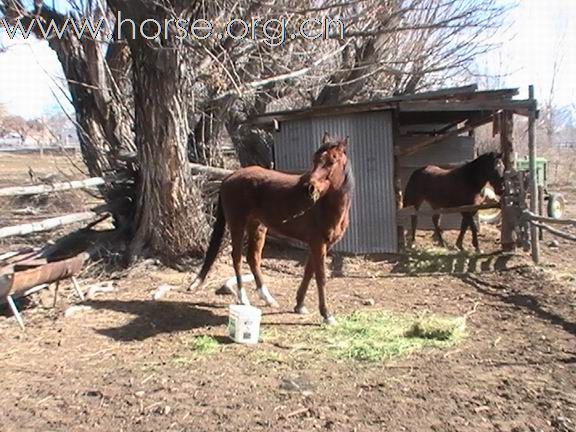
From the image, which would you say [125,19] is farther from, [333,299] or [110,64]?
[333,299]

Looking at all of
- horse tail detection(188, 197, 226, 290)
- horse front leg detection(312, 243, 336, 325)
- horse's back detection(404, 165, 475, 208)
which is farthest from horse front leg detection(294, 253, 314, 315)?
horse's back detection(404, 165, 475, 208)

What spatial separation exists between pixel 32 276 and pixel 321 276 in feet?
9.76

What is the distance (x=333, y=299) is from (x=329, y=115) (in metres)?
4.20

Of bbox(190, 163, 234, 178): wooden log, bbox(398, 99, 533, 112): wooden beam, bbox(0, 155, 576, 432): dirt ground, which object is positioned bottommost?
bbox(0, 155, 576, 432): dirt ground

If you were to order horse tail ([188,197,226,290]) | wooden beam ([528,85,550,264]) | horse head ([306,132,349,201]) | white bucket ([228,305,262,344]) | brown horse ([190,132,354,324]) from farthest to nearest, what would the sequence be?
wooden beam ([528,85,550,264]), horse tail ([188,197,226,290]), brown horse ([190,132,354,324]), horse head ([306,132,349,201]), white bucket ([228,305,262,344])

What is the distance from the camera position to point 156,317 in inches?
247

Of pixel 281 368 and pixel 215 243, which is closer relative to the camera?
pixel 281 368

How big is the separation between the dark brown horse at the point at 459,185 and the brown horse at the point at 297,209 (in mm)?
4406

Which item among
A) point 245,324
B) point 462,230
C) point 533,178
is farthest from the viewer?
point 462,230

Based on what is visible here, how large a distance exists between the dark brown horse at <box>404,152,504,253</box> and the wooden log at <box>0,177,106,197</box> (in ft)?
18.2

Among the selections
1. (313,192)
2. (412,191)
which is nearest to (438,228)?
(412,191)

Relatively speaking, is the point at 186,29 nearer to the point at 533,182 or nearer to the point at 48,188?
the point at 48,188

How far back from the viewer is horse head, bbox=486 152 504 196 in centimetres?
985

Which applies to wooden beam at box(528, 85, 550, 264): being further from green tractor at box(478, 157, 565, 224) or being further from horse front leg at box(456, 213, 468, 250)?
green tractor at box(478, 157, 565, 224)
